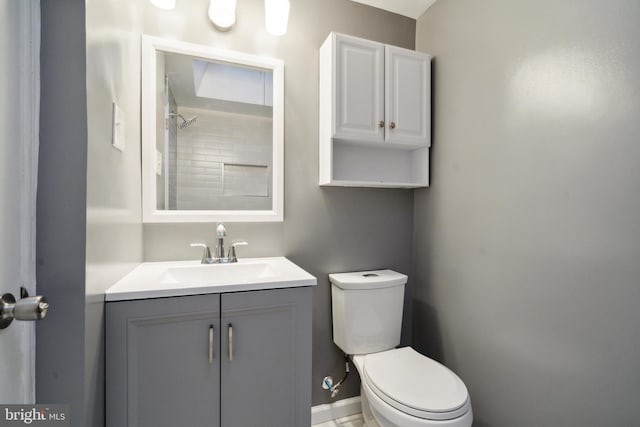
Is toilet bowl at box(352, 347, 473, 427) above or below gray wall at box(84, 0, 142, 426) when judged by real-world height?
below

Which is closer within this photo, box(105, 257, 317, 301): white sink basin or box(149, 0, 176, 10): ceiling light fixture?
box(105, 257, 317, 301): white sink basin

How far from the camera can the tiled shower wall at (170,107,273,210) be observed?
142 centimetres

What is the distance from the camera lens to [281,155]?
1521 mm

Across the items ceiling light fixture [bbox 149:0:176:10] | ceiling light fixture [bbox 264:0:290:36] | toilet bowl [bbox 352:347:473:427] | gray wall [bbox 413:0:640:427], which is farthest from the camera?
ceiling light fixture [bbox 264:0:290:36]

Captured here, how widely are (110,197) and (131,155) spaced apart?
0.31m

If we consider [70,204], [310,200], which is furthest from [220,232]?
[70,204]

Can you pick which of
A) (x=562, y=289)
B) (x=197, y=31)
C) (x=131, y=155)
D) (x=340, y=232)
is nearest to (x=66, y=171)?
(x=131, y=155)

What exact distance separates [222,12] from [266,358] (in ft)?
5.15

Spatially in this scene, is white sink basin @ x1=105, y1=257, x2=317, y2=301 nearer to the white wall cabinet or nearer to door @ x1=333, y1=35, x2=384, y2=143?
the white wall cabinet

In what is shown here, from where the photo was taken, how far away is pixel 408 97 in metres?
1.58

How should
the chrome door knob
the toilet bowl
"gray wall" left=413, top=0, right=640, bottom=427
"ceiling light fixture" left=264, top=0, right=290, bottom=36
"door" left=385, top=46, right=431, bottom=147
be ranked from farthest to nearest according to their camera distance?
1. "door" left=385, top=46, right=431, bottom=147
2. "ceiling light fixture" left=264, top=0, right=290, bottom=36
3. the toilet bowl
4. "gray wall" left=413, top=0, right=640, bottom=427
5. the chrome door knob

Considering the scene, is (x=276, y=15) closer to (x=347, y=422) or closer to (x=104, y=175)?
(x=104, y=175)
